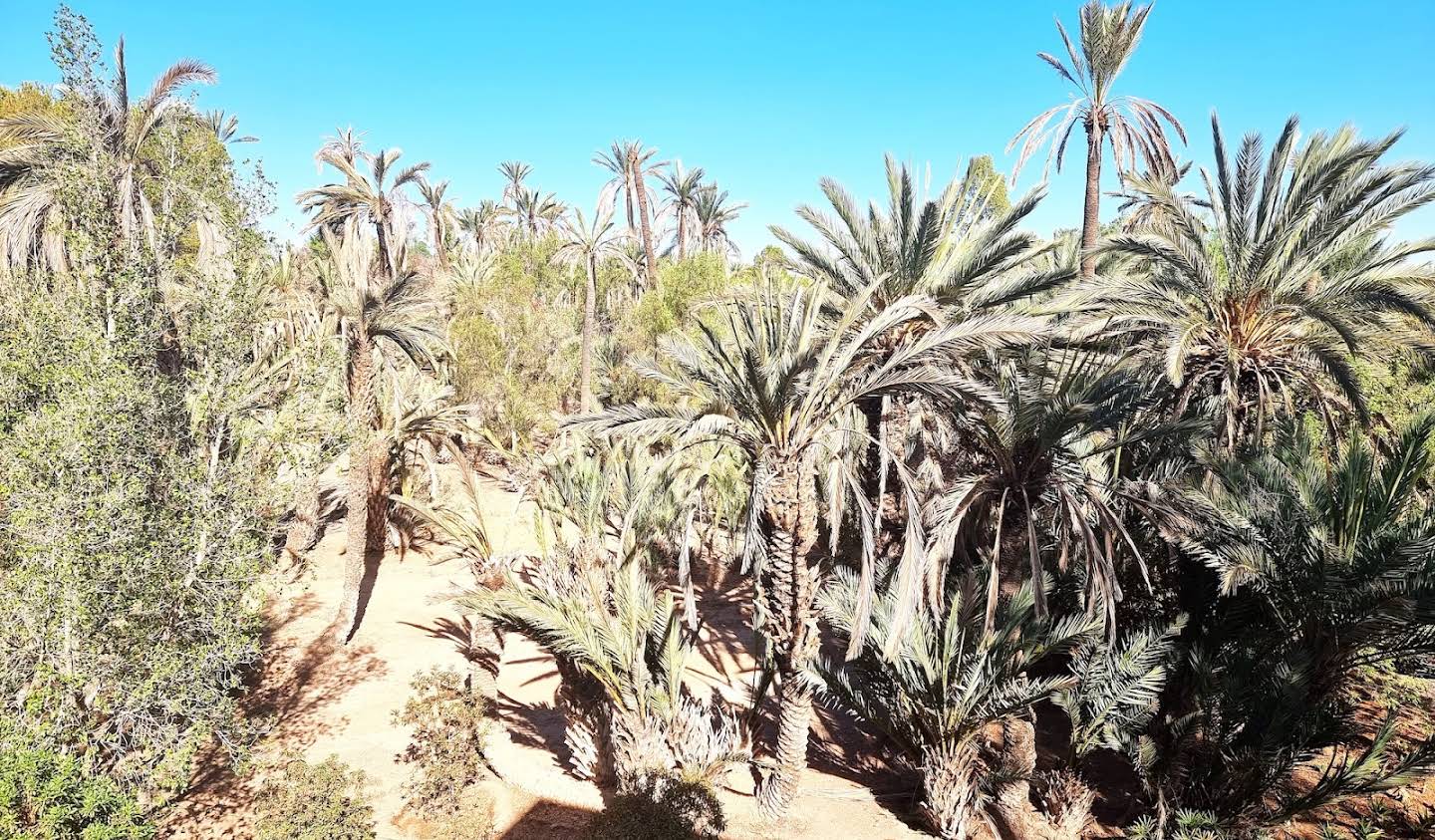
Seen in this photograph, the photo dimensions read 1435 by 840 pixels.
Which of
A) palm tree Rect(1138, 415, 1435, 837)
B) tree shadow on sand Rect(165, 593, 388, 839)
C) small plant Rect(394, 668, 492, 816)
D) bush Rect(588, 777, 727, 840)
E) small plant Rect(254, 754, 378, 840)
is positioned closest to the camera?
palm tree Rect(1138, 415, 1435, 837)

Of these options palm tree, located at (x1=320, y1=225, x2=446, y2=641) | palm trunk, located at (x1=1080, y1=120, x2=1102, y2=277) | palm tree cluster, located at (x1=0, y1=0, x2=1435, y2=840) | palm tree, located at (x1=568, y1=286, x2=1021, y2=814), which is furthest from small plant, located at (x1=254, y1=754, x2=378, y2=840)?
palm trunk, located at (x1=1080, y1=120, x2=1102, y2=277)

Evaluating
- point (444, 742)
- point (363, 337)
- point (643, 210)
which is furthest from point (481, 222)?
point (444, 742)

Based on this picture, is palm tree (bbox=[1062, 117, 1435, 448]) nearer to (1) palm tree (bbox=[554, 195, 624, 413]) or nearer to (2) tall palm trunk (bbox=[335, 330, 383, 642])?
(2) tall palm trunk (bbox=[335, 330, 383, 642])

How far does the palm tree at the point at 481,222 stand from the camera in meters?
42.5

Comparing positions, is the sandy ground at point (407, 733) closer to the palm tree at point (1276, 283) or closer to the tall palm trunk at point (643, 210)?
the palm tree at point (1276, 283)

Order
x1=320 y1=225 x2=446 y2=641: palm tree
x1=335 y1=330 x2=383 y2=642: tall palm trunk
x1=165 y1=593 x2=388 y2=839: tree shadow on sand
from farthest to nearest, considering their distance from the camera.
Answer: x1=335 y1=330 x2=383 y2=642: tall palm trunk
x1=320 y1=225 x2=446 y2=641: palm tree
x1=165 y1=593 x2=388 y2=839: tree shadow on sand

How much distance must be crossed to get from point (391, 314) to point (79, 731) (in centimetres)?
689

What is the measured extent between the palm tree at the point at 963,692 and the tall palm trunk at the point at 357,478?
328 inches

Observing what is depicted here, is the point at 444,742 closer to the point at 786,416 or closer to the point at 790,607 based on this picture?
the point at 790,607

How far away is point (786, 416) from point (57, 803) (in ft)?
23.4

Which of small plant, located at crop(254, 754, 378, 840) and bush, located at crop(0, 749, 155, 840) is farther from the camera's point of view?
small plant, located at crop(254, 754, 378, 840)

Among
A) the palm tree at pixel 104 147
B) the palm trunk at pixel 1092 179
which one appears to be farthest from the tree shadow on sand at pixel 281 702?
the palm trunk at pixel 1092 179

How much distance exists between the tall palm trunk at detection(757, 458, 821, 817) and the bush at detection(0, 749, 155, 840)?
600 cm

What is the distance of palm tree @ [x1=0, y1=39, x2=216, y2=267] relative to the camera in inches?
332
